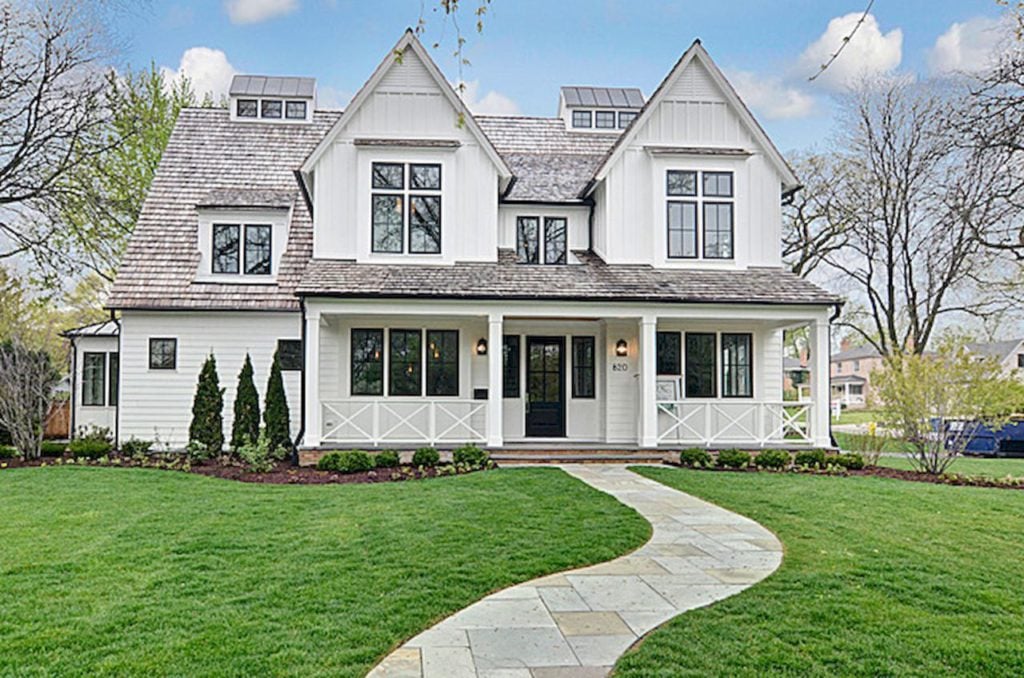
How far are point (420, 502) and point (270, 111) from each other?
46.7 ft

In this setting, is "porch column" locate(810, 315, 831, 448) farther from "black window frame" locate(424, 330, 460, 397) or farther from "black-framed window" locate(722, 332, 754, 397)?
"black window frame" locate(424, 330, 460, 397)

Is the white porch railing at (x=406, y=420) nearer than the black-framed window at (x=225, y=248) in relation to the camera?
Yes

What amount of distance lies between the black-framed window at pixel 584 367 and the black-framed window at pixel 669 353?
51.2 inches

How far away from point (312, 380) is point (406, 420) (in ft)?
6.40

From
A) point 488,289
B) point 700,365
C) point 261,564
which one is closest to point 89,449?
point 488,289

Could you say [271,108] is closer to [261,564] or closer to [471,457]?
[471,457]

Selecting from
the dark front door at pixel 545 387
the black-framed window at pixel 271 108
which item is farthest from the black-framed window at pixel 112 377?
the dark front door at pixel 545 387

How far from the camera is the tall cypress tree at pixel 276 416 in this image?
1362 centimetres

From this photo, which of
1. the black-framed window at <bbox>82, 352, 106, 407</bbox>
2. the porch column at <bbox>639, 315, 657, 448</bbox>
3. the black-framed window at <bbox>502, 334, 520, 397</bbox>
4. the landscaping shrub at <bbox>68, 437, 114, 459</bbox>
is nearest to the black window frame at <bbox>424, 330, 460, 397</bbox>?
the black-framed window at <bbox>502, 334, 520, 397</bbox>

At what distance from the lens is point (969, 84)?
838cm

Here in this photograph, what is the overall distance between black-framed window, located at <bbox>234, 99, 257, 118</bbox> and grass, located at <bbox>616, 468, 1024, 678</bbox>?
634 inches

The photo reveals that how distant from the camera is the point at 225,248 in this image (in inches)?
641

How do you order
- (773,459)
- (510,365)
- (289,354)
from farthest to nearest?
(289,354) < (510,365) < (773,459)

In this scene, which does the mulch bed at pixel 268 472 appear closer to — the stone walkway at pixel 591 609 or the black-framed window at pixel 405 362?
the black-framed window at pixel 405 362
